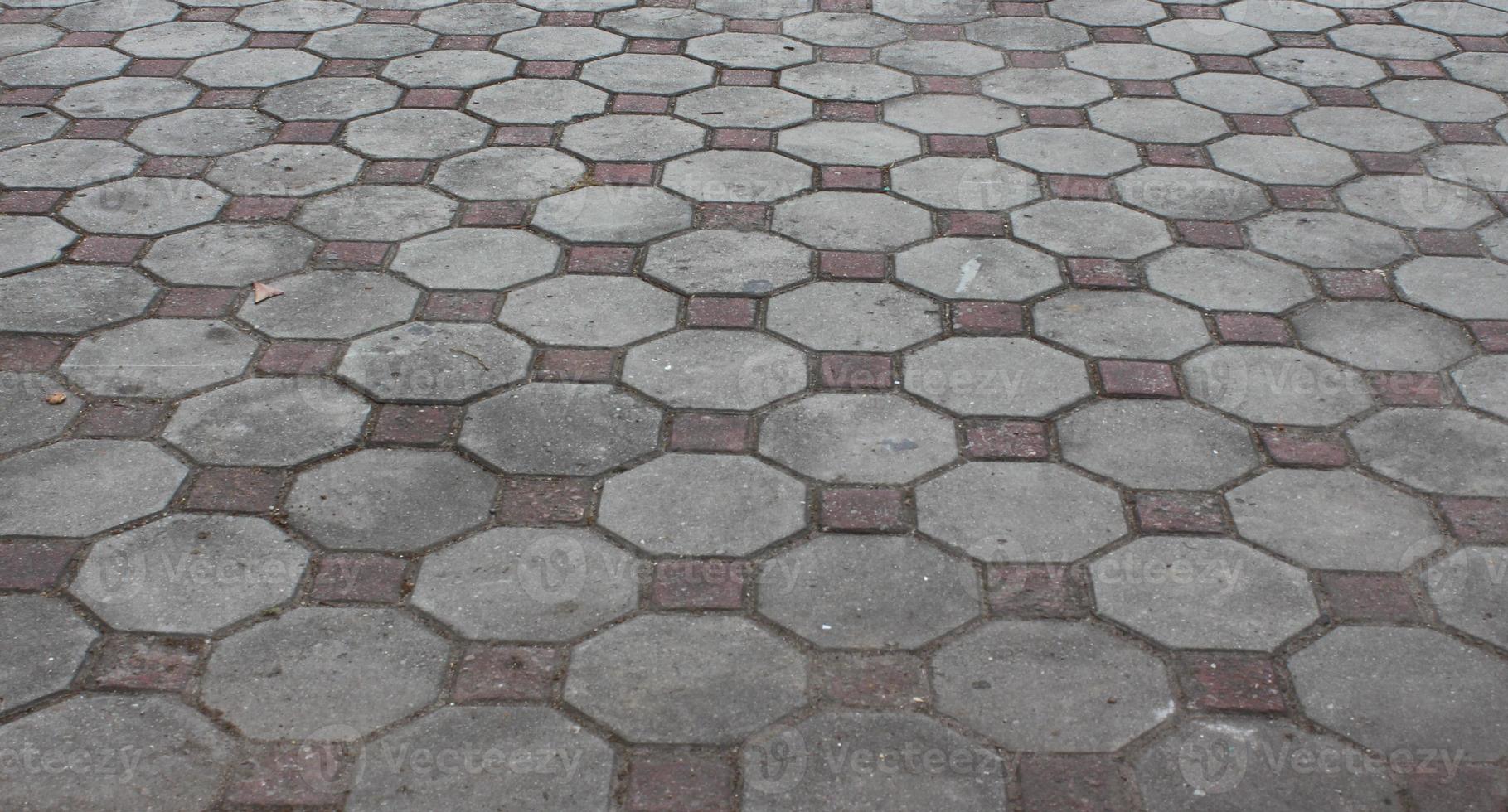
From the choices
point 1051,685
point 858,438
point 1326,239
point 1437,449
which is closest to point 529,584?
point 858,438

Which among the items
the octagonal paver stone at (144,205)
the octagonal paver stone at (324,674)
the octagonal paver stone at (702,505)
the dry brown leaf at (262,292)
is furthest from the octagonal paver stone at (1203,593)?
the octagonal paver stone at (144,205)

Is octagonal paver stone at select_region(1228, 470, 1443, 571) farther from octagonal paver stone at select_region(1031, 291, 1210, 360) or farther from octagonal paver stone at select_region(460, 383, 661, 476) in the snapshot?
octagonal paver stone at select_region(460, 383, 661, 476)

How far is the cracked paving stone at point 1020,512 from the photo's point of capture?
2604 mm

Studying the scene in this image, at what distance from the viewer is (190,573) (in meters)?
2.51

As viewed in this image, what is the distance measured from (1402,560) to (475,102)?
3013 millimetres

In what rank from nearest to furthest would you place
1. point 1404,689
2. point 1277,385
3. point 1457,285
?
1. point 1404,689
2. point 1277,385
3. point 1457,285

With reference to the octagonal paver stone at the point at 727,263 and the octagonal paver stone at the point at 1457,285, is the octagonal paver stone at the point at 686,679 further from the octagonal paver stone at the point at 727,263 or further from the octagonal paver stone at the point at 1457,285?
the octagonal paver stone at the point at 1457,285

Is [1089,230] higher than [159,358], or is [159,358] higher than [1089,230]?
[1089,230]

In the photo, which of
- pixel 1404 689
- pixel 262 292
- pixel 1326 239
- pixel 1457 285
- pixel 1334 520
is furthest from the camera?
pixel 1326 239

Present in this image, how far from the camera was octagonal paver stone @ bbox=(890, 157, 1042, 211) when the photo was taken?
3.89 m

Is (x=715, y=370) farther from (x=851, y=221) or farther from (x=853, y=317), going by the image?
(x=851, y=221)

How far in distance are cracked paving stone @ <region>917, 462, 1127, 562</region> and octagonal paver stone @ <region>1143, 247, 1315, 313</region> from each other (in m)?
0.86

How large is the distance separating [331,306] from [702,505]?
3.84ft

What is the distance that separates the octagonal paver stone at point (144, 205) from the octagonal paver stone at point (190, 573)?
1.36 m
